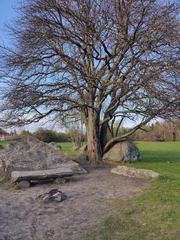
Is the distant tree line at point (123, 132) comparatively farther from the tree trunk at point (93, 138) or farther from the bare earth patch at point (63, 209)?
the bare earth patch at point (63, 209)

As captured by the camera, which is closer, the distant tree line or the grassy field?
A: the grassy field

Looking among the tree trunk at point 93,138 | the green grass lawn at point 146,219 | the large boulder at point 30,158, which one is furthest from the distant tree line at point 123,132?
the green grass lawn at point 146,219

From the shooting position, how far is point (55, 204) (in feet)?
28.8

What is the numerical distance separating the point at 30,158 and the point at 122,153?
6332mm

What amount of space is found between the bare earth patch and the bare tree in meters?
4.65

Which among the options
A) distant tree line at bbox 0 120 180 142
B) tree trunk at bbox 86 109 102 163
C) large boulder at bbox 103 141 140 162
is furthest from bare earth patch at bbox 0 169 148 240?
Answer: distant tree line at bbox 0 120 180 142

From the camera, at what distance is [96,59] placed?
1728 centimetres

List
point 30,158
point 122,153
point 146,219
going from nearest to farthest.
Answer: point 146,219 → point 30,158 → point 122,153

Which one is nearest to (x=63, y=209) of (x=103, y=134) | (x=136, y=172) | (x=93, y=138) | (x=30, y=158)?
(x=136, y=172)

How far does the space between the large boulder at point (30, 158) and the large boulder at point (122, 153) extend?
4447mm

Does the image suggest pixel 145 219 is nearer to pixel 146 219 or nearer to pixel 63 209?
pixel 146 219

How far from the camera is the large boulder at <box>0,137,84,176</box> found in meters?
13.5

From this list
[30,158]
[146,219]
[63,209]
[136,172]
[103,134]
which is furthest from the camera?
[103,134]

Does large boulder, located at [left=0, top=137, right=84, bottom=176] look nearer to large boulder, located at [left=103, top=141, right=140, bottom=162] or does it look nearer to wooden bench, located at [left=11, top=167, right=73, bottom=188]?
wooden bench, located at [left=11, top=167, right=73, bottom=188]
